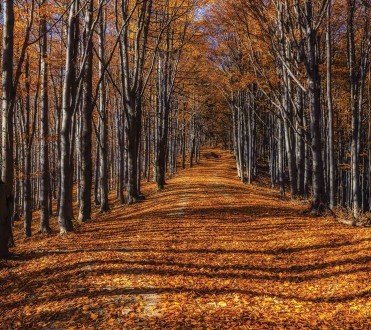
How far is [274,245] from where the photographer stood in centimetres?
842

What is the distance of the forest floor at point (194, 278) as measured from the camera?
15.3 ft

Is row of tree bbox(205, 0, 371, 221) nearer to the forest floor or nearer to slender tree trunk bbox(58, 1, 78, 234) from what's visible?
the forest floor

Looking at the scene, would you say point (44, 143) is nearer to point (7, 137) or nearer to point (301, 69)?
point (7, 137)

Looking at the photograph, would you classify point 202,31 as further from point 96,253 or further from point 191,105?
point 96,253

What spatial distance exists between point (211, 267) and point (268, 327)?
253 centimetres

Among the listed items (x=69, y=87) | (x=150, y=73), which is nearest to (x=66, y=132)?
(x=69, y=87)

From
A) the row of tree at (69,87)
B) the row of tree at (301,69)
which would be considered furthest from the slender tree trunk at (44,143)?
the row of tree at (301,69)

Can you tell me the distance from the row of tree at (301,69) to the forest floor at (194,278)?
4.54 meters

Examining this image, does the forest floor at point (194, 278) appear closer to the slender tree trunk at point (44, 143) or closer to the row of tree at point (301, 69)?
the row of tree at point (301, 69)

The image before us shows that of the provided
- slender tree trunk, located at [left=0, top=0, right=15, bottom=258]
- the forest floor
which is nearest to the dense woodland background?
slender tree trunk, located at [left=0, top=0, right=15, bottom=258]

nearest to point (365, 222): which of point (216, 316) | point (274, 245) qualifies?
point (274, 245)

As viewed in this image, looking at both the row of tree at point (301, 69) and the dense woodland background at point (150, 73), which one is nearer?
the dense woodland background at point (150, 73)

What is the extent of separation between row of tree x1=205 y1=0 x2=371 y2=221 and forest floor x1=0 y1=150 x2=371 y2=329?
4544 millimetres

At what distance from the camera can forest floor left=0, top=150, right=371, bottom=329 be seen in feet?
15.3
